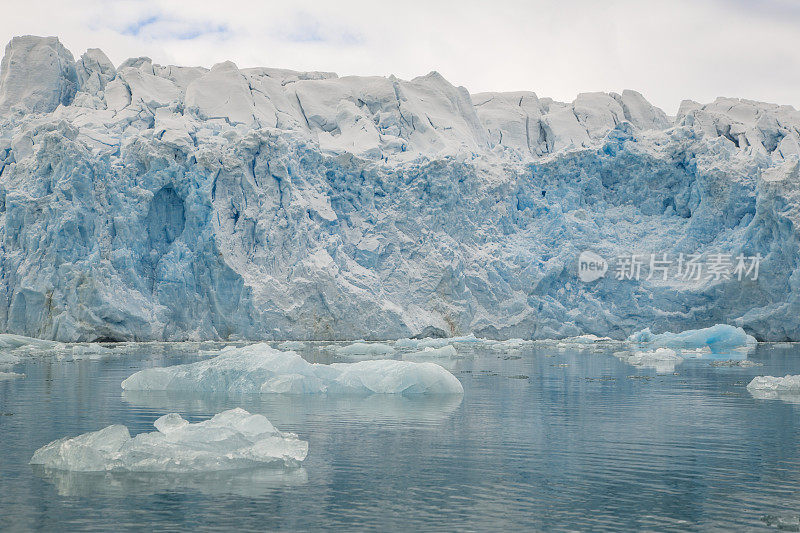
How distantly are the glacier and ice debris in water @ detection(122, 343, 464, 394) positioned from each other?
1730cm

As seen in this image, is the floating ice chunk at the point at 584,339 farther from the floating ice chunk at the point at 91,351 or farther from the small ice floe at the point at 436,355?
the floating ice chunk at the point at 91,351

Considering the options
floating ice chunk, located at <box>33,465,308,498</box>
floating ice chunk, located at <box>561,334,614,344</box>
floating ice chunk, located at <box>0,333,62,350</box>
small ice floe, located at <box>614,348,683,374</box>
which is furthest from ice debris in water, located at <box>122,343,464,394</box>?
floating ice chunk, located at <box>561,334,614,344</box>

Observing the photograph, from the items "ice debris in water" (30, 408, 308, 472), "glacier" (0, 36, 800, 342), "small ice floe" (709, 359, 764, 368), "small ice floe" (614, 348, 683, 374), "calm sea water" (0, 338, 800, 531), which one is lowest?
"small ice floe" (614, 348, 683, 374)

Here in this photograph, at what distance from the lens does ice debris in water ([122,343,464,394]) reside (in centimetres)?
1343

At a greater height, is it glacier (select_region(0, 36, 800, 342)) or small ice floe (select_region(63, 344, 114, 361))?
glacier (select_region(0, 36, 800, 342))

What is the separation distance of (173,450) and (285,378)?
6628mm

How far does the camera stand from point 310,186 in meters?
35.1

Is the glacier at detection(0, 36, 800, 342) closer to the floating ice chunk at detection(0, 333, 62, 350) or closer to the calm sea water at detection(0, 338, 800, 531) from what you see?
the floating ice chunk at detection(0, 333, 62, 350)

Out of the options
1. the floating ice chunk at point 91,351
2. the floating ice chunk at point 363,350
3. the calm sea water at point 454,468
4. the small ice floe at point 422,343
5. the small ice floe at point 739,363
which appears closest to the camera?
the calm sea water at point 454,468

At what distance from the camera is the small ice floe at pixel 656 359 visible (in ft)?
66.2

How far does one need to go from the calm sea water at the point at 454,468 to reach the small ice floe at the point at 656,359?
6.63 meters

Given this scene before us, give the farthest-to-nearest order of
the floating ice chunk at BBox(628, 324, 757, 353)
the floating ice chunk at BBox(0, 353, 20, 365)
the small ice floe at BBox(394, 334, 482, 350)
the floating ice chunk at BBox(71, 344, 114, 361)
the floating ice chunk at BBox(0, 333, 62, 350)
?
the small ice floe at BBox(394, 334, 482, 350), the floating ice chunk at BBox(628, 324, 757, 353), the floating ice chunk at BBox(0, 333, 62, 350), the floating ice chunk at BBox(71, 344, 114, 361), the floating ice chunk at BBox(0, 353, 20, 365)

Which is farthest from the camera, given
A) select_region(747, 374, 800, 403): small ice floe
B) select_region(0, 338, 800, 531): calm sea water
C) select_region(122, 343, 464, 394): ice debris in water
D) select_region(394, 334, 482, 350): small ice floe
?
select_region(394, 334, 482, 350): small ice floe

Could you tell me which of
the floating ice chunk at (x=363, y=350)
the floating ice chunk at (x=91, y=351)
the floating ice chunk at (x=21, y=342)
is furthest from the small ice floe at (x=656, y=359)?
the floating ice chunk at (x=21, y=342)
